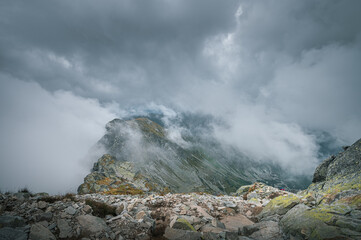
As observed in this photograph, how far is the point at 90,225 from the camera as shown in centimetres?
866

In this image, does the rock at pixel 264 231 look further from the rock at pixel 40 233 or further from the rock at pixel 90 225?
the rock at pixel 40 233

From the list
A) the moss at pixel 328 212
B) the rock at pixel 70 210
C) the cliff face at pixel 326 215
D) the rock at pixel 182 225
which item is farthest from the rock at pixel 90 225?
the moss at pixel 328 212

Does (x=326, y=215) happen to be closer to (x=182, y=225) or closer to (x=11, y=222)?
(x=182, y=225)

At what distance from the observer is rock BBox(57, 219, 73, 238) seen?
781 centimetres

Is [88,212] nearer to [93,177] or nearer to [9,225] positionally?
[9,225]

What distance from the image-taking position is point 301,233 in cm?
779

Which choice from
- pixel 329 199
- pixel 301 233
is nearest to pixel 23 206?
pixel 301 233

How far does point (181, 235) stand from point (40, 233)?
270 inches

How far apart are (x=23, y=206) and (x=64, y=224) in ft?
12.2

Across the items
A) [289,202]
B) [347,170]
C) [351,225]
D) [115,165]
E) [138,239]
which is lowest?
[138,239]

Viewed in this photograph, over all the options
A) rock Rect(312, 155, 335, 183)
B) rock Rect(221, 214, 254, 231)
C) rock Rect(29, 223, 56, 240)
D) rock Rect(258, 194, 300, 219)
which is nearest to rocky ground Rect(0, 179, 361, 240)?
rock Rect(29, 223, 56, 240)

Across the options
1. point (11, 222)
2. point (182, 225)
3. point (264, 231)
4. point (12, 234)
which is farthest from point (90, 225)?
point (264, 231)

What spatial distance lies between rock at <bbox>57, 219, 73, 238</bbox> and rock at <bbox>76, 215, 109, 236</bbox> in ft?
1.87

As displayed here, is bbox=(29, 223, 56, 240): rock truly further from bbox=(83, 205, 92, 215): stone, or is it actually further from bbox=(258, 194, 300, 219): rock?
bbox=(258, 194, 300, 219): rock
